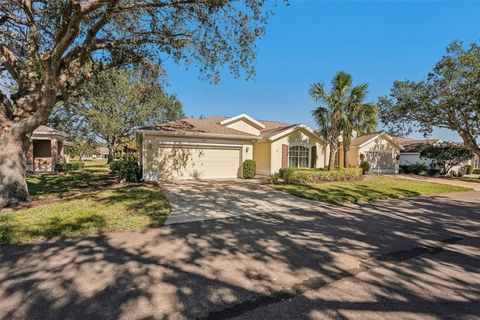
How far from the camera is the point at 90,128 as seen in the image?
106ft

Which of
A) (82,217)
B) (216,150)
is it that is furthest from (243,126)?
(82,217)

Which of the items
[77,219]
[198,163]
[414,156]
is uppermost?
[414,156]

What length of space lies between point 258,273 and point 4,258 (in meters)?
4.19

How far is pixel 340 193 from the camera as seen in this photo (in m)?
11.4

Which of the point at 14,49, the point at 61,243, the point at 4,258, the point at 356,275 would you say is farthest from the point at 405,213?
the point at 14,49

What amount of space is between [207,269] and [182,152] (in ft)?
38.9

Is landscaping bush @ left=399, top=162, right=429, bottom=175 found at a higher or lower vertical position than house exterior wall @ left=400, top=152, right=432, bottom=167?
lower

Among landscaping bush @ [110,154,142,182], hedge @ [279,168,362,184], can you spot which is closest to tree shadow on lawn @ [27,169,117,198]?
landscaping bush @ [110,154,142,182]

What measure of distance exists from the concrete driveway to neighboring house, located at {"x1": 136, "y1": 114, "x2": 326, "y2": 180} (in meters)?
3.80

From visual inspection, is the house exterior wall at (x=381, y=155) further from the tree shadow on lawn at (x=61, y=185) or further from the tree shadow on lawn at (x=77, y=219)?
the tree shadow on lawn at (x=77, y=219)

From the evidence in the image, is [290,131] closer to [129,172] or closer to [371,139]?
[371,139]

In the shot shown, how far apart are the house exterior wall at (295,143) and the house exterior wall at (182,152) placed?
2.47 metres

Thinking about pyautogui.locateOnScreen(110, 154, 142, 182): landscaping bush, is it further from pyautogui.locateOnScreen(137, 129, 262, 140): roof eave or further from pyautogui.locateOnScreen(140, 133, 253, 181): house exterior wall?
pyautogui.locateOnScreen(137, 129, 262, 140): roof eave

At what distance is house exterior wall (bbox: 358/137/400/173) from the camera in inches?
959
